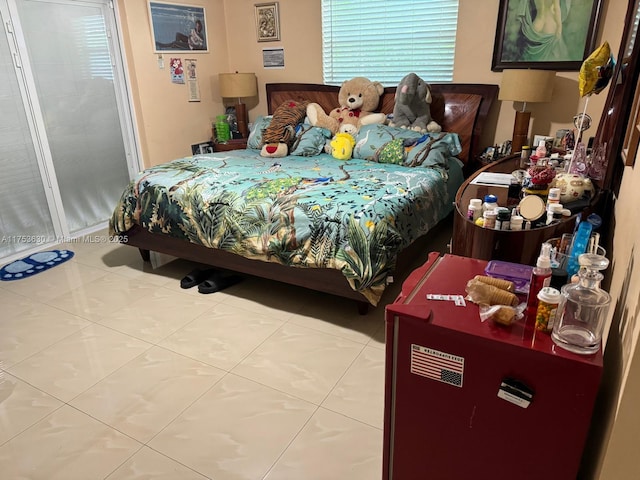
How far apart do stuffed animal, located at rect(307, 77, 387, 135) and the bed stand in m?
0.15

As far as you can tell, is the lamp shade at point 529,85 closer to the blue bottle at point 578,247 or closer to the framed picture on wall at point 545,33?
the framed picture on wall at point 545,33

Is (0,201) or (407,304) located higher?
(407,304)

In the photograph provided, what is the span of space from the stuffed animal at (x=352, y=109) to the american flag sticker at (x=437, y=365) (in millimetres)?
2895

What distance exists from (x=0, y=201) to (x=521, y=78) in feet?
13.3

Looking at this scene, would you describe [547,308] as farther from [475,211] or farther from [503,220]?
[475,211]

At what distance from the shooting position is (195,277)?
3068 mm

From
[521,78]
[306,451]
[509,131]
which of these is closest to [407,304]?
[306,451]

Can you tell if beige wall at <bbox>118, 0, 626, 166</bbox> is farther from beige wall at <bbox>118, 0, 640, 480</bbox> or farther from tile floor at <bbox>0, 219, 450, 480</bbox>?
tile floor at <bbox>0, 219, 450, 480</bbox>

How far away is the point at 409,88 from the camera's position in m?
3.50

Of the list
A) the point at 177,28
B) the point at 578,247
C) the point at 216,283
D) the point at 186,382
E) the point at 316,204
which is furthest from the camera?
the point at 177,28

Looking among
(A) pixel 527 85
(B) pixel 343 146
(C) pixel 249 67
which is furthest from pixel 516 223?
(C) pixel 249 67

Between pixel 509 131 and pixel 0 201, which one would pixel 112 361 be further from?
pixel 509 131

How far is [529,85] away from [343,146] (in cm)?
141

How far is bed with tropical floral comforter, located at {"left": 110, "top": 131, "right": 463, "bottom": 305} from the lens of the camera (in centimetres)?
235
